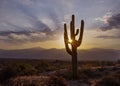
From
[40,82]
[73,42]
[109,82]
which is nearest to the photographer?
[40,82]

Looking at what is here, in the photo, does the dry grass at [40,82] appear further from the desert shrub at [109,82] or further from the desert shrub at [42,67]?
the desert shrub at [42,67]

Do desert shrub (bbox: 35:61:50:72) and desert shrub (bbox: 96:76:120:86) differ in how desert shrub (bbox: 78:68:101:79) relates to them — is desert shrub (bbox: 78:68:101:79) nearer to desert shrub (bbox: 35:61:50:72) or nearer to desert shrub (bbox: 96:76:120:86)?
desert shrub (bbox: 96:76:120:86)

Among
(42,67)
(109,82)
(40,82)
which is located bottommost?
(109,82)

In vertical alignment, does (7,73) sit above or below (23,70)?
below

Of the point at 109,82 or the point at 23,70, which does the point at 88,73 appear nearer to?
the point at 23,70

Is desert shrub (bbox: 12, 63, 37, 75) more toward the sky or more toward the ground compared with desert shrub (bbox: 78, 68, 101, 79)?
more toward the sky

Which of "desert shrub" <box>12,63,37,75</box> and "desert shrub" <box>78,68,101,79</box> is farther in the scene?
"desert shrub" <box>12,63,37,75</box>

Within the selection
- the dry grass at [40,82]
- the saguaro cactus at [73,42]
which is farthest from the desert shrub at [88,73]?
the dry grass at [40,82]

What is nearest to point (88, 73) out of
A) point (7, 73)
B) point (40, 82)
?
point (7, 73)

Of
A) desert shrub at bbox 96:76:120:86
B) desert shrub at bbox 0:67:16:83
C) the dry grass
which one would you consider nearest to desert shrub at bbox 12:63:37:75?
desert shrub at bbox 0:67:16:83

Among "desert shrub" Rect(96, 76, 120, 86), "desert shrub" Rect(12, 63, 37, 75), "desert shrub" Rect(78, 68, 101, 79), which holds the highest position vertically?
"desert shrub" Rect(12, 63, 37, 75)

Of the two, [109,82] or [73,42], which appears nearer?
[109,82]

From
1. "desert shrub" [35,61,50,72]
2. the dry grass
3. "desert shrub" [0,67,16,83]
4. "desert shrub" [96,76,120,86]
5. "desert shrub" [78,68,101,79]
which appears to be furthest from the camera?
"desert shrub" [35,61,50,72]

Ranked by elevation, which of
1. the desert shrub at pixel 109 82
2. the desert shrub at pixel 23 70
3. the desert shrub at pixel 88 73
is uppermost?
the desert shrub at pixel 23 70
